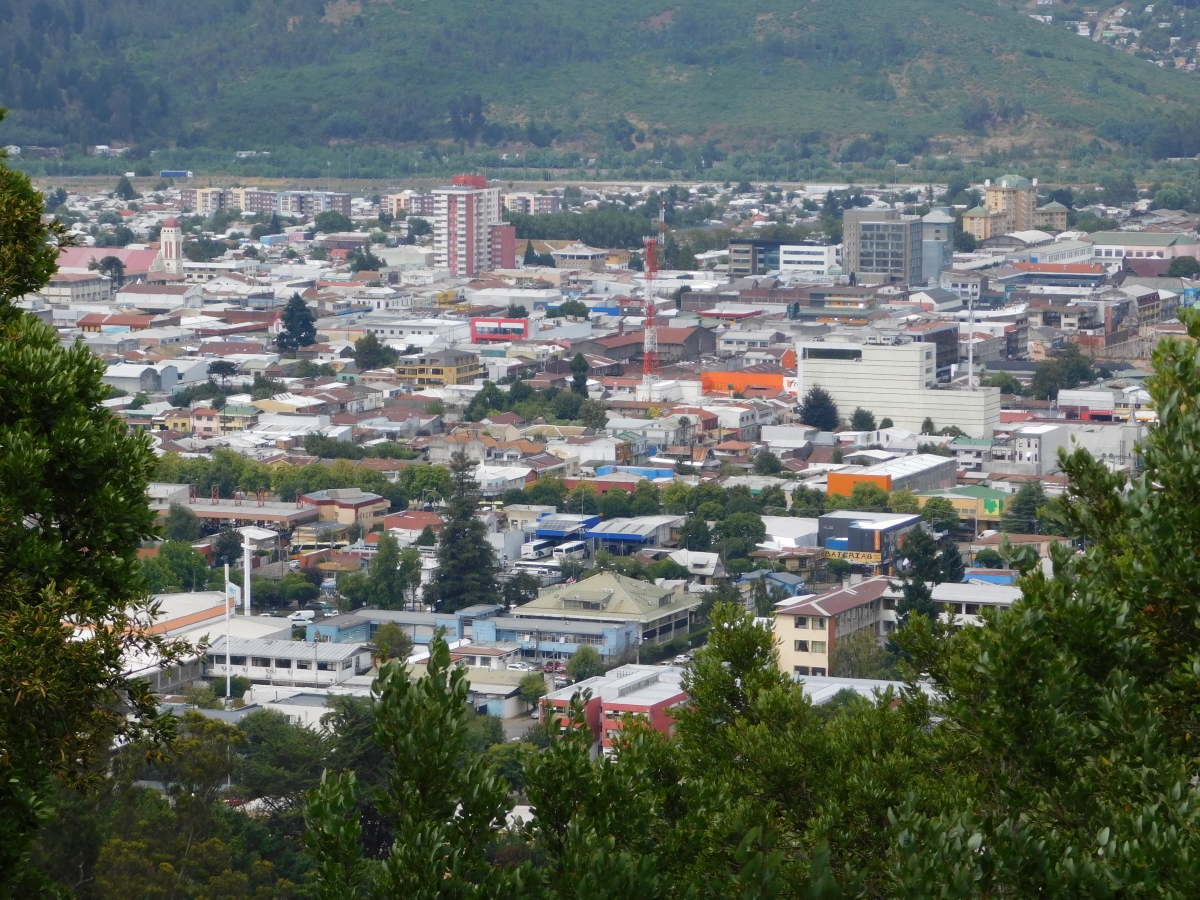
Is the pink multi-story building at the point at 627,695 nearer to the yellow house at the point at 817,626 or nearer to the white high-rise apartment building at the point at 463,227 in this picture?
the yellow house at the point at 817,626

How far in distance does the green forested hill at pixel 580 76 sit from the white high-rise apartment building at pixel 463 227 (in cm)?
1211

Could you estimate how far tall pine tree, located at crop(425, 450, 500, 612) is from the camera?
10703mm

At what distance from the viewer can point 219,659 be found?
935 cm

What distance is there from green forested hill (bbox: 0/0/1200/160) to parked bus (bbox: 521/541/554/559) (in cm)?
2582

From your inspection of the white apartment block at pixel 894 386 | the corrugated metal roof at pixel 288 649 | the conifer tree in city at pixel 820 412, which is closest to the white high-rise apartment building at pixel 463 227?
the white apartment block at pixel 894 386

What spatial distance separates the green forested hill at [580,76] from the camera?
38219 mm

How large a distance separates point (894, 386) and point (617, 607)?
670 centimetres

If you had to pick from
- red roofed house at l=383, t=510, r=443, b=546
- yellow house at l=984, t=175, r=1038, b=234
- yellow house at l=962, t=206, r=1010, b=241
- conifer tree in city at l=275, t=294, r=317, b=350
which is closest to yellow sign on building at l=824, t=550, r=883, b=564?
red roofed house at l=383, t=510, r=443, b=546

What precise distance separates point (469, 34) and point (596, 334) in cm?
2307

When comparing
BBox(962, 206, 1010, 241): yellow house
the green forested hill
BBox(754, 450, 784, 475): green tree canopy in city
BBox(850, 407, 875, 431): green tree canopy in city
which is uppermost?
the green forested hill

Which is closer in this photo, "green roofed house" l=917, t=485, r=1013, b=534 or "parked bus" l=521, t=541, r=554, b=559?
"parked bus" l=521, t=541, r=554, b=559

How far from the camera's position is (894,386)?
53.2 feet

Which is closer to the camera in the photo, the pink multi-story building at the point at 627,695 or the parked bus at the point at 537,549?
the pink multi-story building at the point at 627,695

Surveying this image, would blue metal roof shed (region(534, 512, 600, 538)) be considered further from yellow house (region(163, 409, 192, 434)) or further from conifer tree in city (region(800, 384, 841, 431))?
yellow house (region(163, 409, 192, 434))
